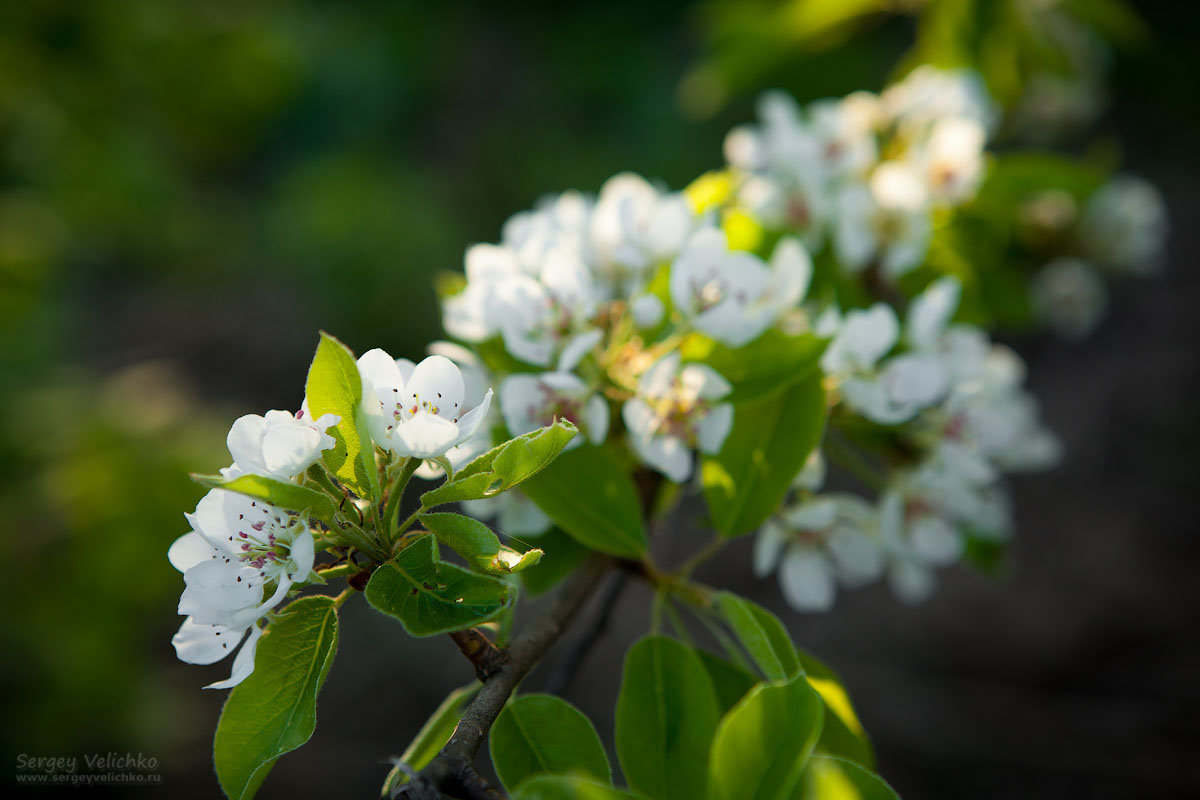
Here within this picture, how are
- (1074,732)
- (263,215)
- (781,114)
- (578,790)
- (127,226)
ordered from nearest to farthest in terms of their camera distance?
1. (578,790)
2. (781,114)
3. (1074,732)
4. (127,226)
5. (263,215)

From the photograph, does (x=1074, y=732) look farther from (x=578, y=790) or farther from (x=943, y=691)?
(x=578, y=790)

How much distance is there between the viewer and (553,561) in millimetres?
983

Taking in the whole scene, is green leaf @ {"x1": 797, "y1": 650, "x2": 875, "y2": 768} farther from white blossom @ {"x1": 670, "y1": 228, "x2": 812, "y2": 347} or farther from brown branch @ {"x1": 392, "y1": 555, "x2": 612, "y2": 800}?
white blossom @ {"x1": 670, "y1": 228, "x2": 812, "y2": 347}

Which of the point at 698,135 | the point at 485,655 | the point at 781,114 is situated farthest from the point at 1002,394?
the point at 698,135

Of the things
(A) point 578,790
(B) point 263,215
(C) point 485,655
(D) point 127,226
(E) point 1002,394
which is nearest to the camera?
(A) point 578,790

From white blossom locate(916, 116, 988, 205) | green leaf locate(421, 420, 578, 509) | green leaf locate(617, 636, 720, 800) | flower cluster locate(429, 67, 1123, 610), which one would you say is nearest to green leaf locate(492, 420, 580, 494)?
green leaf locate(421, 420, 578, 509)

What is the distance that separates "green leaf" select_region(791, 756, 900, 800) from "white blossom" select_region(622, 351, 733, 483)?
338 millimetres

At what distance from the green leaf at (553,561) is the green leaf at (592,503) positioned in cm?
8

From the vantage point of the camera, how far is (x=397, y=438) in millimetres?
690

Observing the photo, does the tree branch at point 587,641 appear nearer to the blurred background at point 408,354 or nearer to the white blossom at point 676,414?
the white blossom at point 676,414

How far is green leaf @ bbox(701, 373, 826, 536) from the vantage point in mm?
953

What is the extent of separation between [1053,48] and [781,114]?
92 cm

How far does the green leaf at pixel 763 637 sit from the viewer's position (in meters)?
0.79

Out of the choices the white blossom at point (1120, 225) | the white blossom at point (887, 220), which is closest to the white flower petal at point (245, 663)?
the white blossom at point (887, 220)
